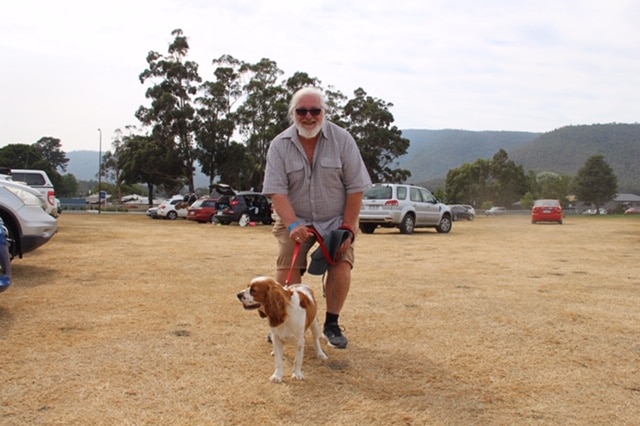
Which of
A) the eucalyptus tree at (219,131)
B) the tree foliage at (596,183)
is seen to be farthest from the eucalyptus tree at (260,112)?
the tree foliage at (596,183)

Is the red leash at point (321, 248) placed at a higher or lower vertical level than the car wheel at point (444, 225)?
higher

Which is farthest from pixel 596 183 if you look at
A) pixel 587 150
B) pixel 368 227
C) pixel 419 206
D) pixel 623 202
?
pixel 368 227

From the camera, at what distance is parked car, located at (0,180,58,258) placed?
8.66m

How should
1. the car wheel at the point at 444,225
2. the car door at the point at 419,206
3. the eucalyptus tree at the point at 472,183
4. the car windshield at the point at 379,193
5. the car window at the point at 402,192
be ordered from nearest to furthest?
the car windshield at the point at 379,193 < the car window at the point at 402,192 < the car door at the point at 419,206 < the car wheel at the point at 444,225 < the eucalyptus tree at the point at 472,183

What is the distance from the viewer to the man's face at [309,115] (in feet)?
14.6

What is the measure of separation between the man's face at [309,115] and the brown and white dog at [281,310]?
1.16 meters

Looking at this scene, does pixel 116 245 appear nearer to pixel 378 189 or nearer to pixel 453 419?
pixel 378 189

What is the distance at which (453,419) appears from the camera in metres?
3.31

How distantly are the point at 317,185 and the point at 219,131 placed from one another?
43.2 meters

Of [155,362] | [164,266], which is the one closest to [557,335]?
[155,362]

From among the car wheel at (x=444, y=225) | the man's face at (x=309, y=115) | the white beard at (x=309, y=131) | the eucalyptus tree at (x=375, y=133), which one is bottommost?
the car wheel at (x=444, y=225)

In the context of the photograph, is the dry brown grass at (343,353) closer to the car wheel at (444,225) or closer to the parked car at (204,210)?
the car wheel at (444,225)

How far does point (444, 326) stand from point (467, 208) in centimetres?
4632

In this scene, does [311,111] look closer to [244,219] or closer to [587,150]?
[244,219]
